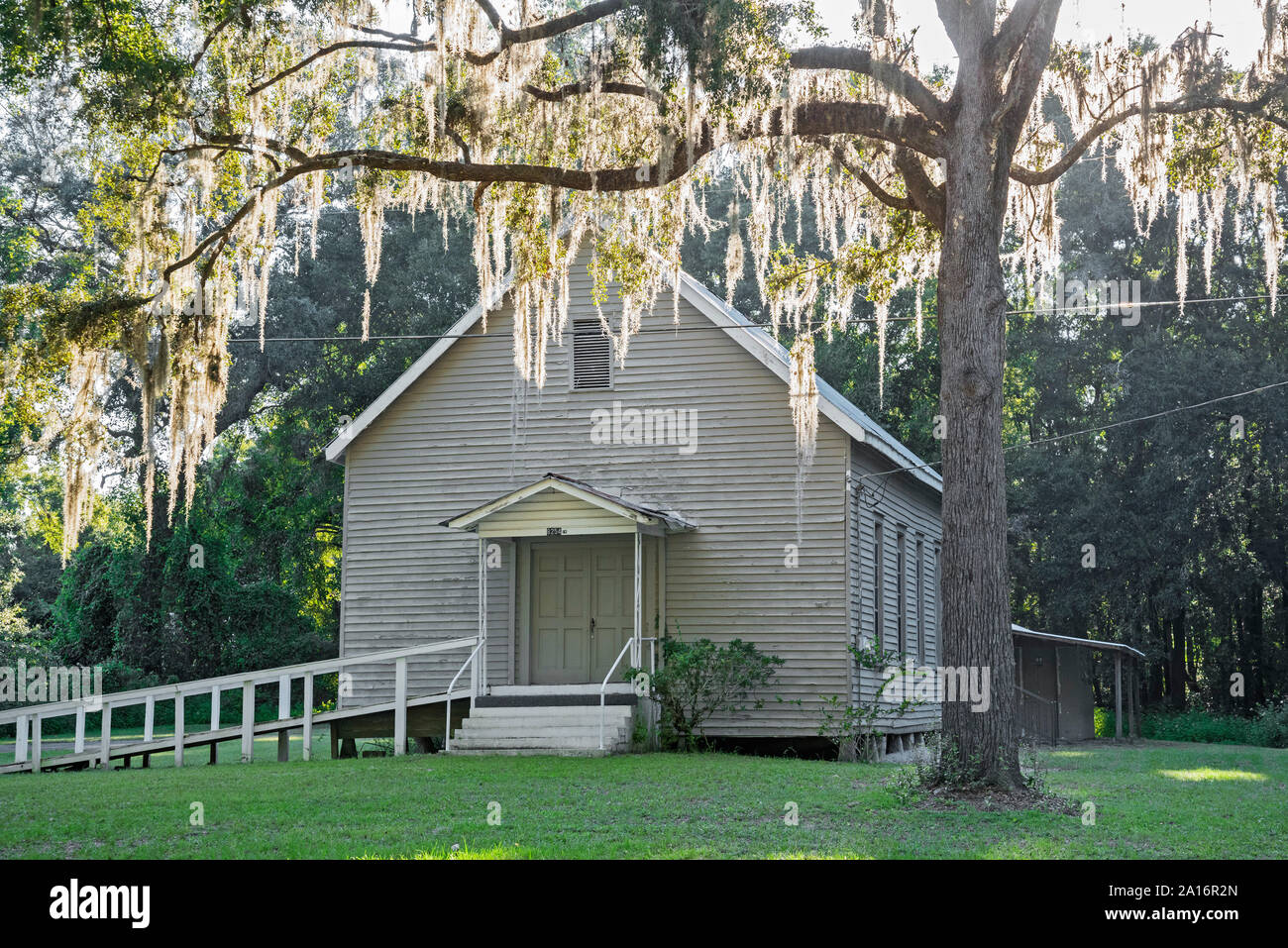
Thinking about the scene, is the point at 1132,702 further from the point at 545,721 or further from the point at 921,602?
the point at 545,721

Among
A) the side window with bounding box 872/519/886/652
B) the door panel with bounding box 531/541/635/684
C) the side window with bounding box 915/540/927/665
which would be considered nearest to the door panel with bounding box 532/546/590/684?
the door panel with bounding box 531/541/635/684

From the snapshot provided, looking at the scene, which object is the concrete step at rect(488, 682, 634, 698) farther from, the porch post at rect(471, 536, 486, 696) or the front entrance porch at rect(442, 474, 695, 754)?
the porch post at rect(471, 536, 486, 696)

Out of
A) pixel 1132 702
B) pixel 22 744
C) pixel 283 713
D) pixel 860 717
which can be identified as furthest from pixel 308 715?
pixel 1132 702

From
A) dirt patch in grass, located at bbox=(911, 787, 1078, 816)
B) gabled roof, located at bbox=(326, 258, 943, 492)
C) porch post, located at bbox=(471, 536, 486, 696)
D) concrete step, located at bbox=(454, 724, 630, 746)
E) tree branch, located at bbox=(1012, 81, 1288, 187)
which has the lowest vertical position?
concrete step, located at bbox=(454, 724, 630, 746)

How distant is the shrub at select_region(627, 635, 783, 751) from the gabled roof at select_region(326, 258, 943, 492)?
3.23 meters

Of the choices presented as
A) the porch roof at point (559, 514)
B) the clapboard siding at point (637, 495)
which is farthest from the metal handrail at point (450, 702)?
the porch roof at point (559, 514)

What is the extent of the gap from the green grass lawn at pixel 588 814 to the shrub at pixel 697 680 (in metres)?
1.86

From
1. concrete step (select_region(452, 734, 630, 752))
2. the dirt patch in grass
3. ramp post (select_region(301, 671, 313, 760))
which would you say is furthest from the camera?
ramp post (select_region(301, 671, 313, 760))

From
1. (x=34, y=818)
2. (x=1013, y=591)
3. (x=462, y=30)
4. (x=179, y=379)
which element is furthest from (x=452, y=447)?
(x=1013, y=591)

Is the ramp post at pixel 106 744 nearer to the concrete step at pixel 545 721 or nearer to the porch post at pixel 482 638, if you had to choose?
the concrete step at pixel 545 721

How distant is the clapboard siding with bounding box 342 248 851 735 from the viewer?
17.2m

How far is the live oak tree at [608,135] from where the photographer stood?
10.8 metres

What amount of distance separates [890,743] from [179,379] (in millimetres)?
11383
